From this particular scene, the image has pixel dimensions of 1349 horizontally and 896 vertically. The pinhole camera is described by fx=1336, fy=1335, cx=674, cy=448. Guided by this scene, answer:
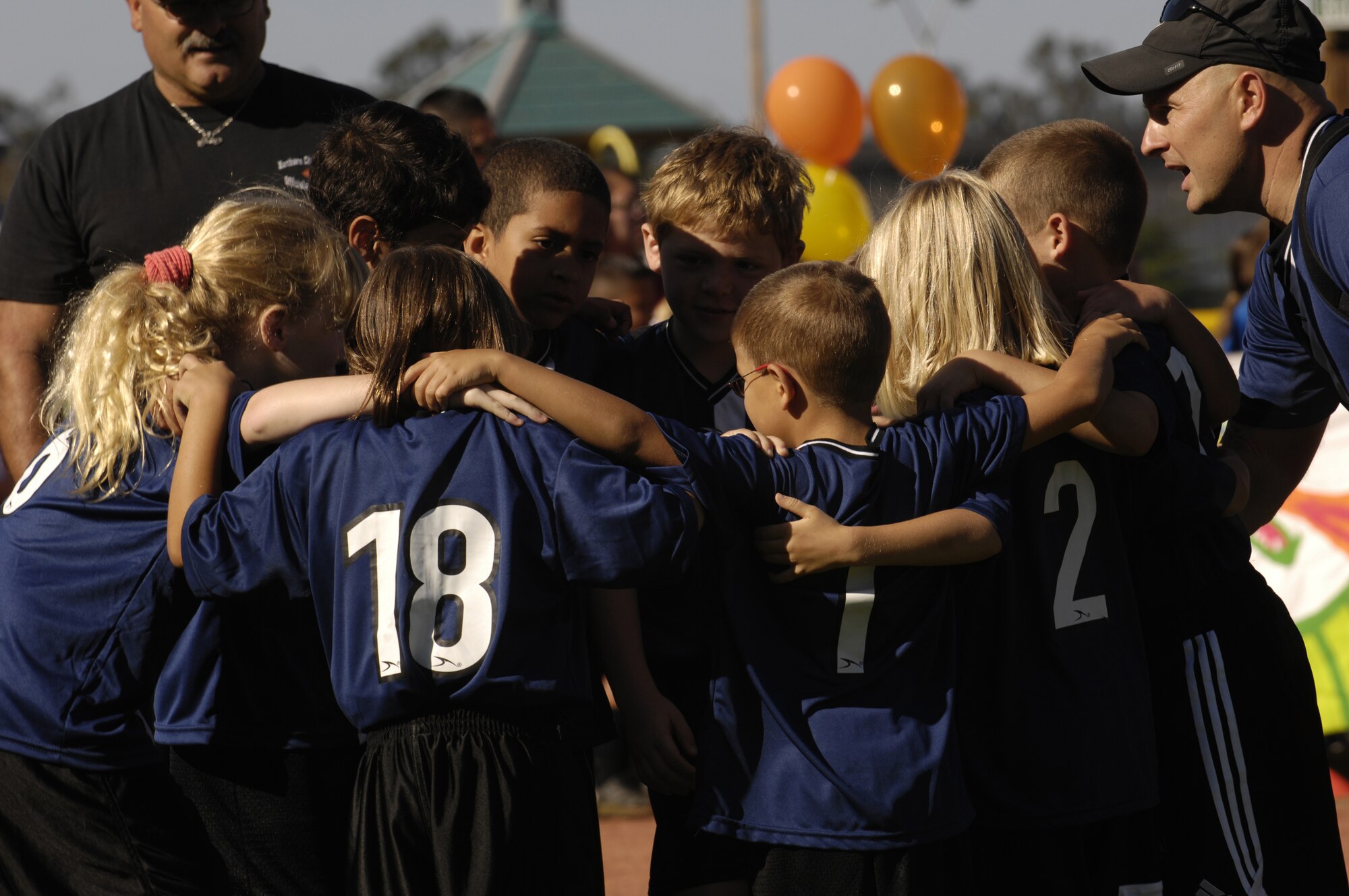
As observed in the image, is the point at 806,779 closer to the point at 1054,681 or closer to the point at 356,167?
the point at 1054,681

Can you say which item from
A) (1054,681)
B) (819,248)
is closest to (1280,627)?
(1054,681)

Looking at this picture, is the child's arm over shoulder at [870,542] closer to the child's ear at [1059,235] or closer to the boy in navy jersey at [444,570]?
the boy in navy jersey at [444,570]

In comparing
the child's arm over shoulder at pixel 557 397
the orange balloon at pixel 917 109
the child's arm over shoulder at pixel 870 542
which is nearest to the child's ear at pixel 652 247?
the child's arm over shoulder at pixel 557 397

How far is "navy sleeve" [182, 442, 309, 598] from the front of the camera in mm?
2426

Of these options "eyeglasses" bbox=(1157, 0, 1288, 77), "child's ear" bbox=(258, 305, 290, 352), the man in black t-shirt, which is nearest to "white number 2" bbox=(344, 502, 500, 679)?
"child's ear" bbox=(258, 305, 290, 352)

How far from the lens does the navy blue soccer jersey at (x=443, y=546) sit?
7.59 ft

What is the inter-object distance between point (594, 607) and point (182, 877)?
1016mm

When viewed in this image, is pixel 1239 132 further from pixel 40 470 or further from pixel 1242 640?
pixel 40 470

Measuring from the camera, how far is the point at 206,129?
3.77m

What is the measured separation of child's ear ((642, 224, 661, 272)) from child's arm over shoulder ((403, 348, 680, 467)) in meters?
1.04

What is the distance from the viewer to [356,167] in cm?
306

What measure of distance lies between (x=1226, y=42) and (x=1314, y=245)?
1.73ft

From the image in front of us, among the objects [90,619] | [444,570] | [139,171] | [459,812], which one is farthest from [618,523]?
[139,171]

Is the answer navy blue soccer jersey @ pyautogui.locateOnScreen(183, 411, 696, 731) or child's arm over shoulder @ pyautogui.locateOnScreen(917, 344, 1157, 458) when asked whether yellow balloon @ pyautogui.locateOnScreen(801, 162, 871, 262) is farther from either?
navy blue soccer jersey @ pyautogui.locateOnScreen(183, 411, 696, 731)
